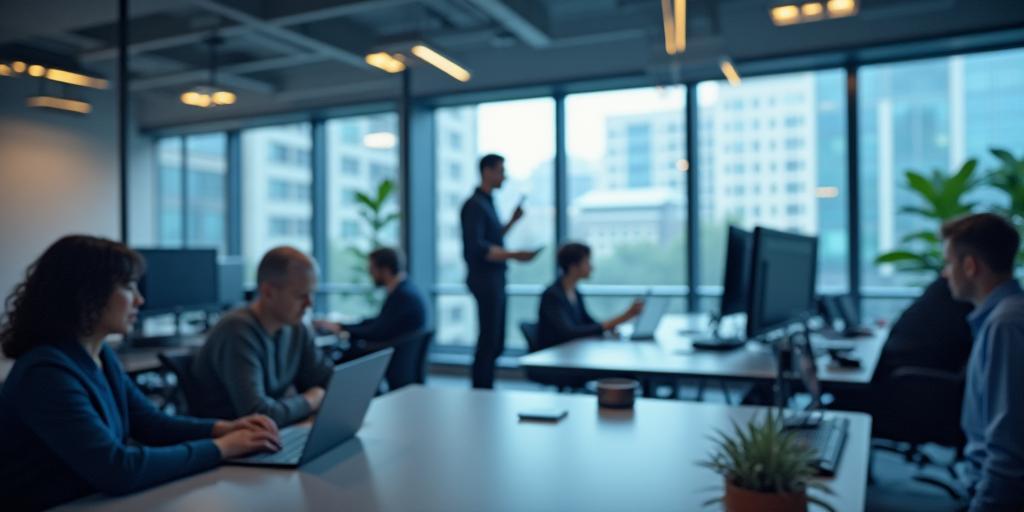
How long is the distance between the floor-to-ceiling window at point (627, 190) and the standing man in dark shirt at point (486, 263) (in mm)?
2348

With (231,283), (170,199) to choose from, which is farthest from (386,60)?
(170,199)

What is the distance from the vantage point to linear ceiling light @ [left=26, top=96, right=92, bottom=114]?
160 inches

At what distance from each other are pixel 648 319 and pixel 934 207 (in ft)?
9.54

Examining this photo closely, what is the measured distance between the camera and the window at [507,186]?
24.2 ft

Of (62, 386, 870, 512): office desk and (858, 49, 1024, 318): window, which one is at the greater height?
(858, 49, 1024, 318): window

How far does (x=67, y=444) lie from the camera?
1.36 meters

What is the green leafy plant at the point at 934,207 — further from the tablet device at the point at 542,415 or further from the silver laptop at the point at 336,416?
the silver laptop at the point at 336,416

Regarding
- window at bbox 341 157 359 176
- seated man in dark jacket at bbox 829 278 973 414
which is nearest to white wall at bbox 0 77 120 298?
window at bbox 341 157 359 176

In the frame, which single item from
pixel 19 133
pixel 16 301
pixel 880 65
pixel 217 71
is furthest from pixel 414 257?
pixel 16 301

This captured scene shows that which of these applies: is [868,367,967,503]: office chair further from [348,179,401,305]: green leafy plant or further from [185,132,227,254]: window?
[185,132,227,254]: window

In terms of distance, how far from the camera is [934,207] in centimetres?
540

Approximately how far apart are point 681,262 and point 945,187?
2.20m

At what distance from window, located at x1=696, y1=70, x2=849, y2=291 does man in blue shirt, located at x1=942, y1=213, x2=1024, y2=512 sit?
4131mm

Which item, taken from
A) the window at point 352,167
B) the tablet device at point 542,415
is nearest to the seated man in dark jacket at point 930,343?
the tablet device at point 542,415
